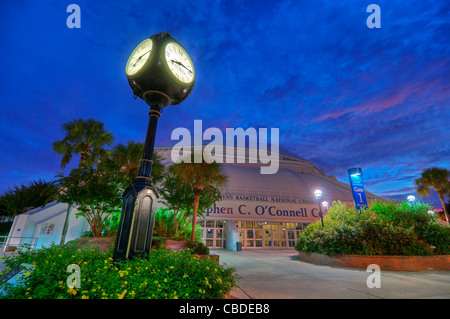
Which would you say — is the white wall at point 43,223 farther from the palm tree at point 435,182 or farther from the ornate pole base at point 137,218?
the palm tree at point 435,182

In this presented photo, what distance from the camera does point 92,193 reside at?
10.1 metres

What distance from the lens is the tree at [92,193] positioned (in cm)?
1000

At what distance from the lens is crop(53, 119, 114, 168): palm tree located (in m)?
13.4

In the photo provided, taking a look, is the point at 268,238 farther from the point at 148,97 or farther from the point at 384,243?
the point at 148,97

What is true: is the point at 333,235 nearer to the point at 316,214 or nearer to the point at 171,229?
the point at 171,229

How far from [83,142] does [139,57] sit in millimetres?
12736

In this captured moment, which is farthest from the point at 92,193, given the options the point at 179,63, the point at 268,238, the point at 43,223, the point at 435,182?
the point at 435,182

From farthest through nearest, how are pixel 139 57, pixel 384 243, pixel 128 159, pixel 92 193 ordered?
pixel 128 159 → pixel 92 193 → pixel 384 243 → pixel 139 57

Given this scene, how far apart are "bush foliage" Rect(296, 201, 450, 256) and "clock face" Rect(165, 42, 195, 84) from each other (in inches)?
407

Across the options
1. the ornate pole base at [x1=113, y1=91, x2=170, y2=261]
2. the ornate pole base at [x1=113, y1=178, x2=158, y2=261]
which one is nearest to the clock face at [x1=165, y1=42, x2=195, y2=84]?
the ornate pole base at [x1=113, y1=91, x2=170, y2=261]

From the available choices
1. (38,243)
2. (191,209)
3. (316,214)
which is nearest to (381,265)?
(191,209)

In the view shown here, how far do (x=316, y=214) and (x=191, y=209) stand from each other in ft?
58.0

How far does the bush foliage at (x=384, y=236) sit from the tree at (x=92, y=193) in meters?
11.2
